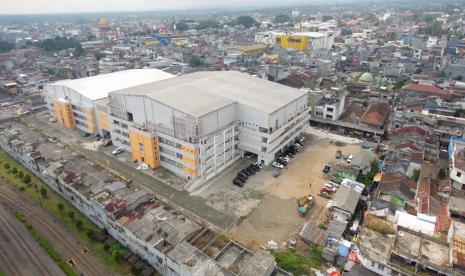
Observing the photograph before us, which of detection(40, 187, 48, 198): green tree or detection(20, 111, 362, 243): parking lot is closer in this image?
detection(20, 111, 362, 243): parking lot

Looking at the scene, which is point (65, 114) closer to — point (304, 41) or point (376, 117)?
point (376, 117)

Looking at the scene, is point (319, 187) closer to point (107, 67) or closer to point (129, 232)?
point (129, 232)

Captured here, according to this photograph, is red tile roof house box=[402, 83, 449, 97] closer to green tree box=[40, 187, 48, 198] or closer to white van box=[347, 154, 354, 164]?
white van box=[347, 154, 354, 164]

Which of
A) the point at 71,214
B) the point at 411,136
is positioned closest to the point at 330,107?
the point at 411,136

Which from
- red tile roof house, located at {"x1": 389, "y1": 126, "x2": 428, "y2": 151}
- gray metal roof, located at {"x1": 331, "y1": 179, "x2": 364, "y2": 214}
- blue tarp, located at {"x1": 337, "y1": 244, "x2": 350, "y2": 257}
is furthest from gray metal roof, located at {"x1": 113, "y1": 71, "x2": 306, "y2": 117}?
blue tarp, located at {"x1": 337, "y1": 244, "x2": 350, "y2": 257}

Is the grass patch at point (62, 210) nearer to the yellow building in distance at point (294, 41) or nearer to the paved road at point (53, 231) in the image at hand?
the paved road at point (53, 231)

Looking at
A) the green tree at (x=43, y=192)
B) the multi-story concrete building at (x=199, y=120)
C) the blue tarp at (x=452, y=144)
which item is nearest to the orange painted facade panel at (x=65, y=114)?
the multi-story concrete building at (x=199, y=120)

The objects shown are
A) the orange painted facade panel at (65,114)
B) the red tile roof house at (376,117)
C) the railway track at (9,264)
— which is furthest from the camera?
the orange painted facade panel at (65,114)

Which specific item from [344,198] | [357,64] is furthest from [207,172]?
[357,64]
